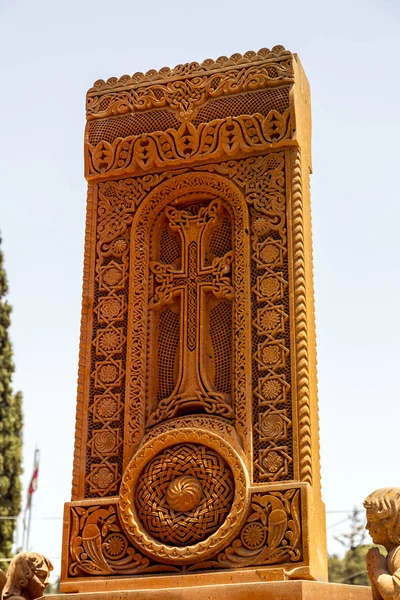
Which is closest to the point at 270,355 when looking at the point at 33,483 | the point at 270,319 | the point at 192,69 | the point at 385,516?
the point at 270,319

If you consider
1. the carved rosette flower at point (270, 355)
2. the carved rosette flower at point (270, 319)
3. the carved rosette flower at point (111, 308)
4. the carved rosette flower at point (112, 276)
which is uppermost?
the carved rosette flower at point (112, 276)

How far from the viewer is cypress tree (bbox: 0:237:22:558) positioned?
1991 centimetres

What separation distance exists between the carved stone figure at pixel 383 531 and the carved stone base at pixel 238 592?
0.53 metres

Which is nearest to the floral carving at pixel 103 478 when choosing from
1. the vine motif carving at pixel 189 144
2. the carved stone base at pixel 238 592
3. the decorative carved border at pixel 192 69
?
the carved stone base at pixel 238 592

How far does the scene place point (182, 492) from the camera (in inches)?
286

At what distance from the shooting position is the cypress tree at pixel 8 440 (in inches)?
784

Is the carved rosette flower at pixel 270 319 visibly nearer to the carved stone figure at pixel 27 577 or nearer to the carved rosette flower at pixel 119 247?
the carved rosette flower at pixel 119 247

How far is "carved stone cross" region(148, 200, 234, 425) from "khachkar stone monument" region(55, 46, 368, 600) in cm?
1

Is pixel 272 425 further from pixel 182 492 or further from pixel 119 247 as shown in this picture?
pixel 119 247

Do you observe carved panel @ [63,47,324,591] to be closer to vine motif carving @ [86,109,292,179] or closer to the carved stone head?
vine motif carving @ [86,109,292,179]

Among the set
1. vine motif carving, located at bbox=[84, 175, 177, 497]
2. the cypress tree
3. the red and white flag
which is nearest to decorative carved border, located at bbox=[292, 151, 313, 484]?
vine motif carving, located at bbox=[84, 175, 177, 497]

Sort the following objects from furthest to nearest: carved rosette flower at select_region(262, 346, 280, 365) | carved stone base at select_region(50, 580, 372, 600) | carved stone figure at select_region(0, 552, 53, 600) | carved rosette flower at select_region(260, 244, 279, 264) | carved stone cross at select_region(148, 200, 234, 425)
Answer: carved rosette flower at select_region(260, 244, 279, 264) < carved stone cross at select_region(148, 200, 234, 425) < carved rosette flower at select_region(262, 346, 280, 365) < carved stone figure at select_region(0, 552, 53, 600) < carved stone base at select_region(50, 580, 372, 600)

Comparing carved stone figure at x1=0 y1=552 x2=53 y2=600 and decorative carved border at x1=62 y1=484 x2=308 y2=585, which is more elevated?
decorative carved border at x1=62 y1=484 x2=308 y2=585

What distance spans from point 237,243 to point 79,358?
1.45 meters
